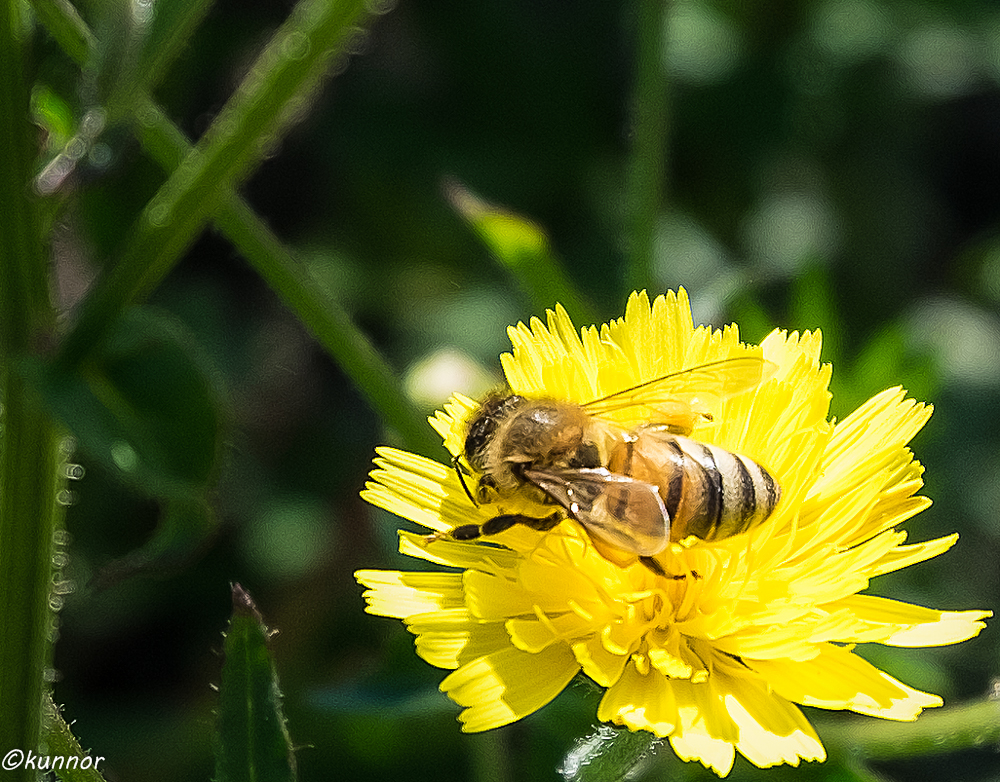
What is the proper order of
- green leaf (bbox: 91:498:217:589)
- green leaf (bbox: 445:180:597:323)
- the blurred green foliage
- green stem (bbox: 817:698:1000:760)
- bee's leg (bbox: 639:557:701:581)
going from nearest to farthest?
green leaf (bbox: 91:498:217:589) → bee's leg (bbox: 639:557:701:581) → green stem (bbox: 817:698:1000:760) → green leaf (bbox: 445:180:597:323) → the blurred green foliage

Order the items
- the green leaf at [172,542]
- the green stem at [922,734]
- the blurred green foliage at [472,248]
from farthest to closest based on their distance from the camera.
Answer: the blurred green foliage at [472,248]
the green stem at [922,734]
the green leaf at [172,542]

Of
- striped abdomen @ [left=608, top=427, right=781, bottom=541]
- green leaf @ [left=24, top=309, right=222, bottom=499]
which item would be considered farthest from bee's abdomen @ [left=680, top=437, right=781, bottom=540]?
green leaf @ [left=24, top=309, right=222, bottom=499]

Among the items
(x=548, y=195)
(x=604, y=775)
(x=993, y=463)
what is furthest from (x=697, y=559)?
(x=548, y=195)

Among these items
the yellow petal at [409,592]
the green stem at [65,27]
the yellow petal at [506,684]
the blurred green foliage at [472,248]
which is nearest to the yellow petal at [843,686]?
the yellow petal at [506,684]

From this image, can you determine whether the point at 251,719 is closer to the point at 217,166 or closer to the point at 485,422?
the point at 485,422

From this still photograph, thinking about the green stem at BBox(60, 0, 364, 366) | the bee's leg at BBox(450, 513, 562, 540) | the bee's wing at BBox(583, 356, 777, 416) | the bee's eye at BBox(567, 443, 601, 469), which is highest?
the green stem at BBox(60, 0, 364, 366)

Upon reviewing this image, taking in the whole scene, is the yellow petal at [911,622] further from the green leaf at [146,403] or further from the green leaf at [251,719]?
the green leaf at [146,403]

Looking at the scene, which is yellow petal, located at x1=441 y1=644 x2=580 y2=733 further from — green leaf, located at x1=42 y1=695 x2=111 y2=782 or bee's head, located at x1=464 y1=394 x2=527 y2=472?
green leaf, located at x1=42 y1=695 x2=111 y2=782
